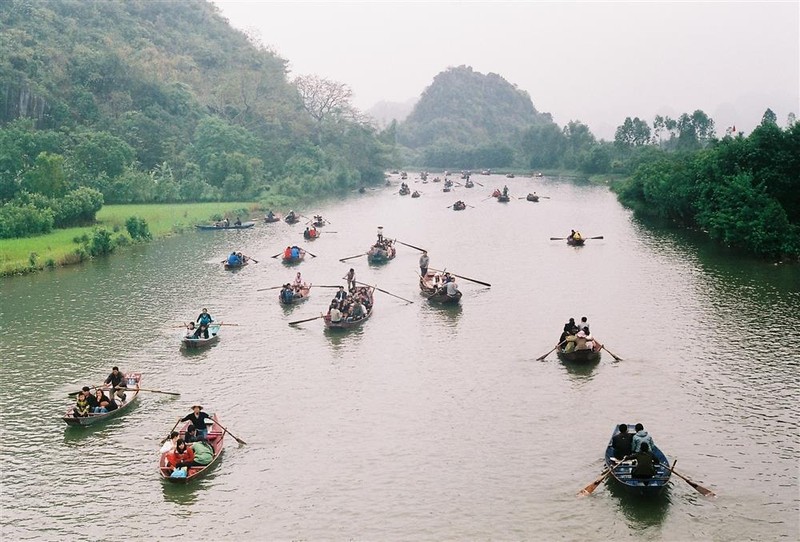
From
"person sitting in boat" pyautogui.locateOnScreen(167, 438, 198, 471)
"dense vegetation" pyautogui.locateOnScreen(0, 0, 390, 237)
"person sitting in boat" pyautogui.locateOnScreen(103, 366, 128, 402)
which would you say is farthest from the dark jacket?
"dense vegetation" pyautogui.locateOnScreen(0, 0, 390, 237)

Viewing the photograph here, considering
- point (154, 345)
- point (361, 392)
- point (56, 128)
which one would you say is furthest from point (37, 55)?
point (361, 392)

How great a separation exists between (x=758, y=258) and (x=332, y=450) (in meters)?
27.3

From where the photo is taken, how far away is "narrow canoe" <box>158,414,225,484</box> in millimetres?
16094

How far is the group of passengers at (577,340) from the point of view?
74.7ft

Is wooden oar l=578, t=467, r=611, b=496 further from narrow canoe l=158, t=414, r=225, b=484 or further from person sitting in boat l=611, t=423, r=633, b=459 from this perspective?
narrow canoe l=158, t=414, r=225, b=484

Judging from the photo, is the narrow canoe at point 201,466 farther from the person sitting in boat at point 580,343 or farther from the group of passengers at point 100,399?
the person sitting in boat at point 580,343

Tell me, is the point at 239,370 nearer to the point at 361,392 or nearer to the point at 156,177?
the point at 361,392

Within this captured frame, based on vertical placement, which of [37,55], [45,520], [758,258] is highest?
[37,55]

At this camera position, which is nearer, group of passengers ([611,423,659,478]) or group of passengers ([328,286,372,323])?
group of passengers ([611,423,659,478])

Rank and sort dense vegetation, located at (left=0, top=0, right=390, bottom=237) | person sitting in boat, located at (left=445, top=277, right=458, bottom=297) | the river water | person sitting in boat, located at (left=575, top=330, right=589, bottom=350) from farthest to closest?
dense vegetation, located at (left=0, top=0, right=390, bottom=237)
person sitting in boat, located at (left=445, top=277, right=458, bottom=297)
person sitting in boat, located at (left=575, top=330, right=589, bottom=350)
the river water

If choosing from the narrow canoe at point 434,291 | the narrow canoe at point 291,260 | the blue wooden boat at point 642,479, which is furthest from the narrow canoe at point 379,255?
the blue wooden boat at point 642,479

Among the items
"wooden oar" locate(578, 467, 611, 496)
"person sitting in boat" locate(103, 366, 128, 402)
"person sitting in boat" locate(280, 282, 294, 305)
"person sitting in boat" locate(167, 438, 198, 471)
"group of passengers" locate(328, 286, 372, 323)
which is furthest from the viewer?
"person sitting in boat" locate(280, 282, 294, 305)

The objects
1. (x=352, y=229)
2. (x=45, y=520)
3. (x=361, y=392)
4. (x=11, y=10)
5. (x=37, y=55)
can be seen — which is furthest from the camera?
(x=11, y=10)

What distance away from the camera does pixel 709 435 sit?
1792 cm
